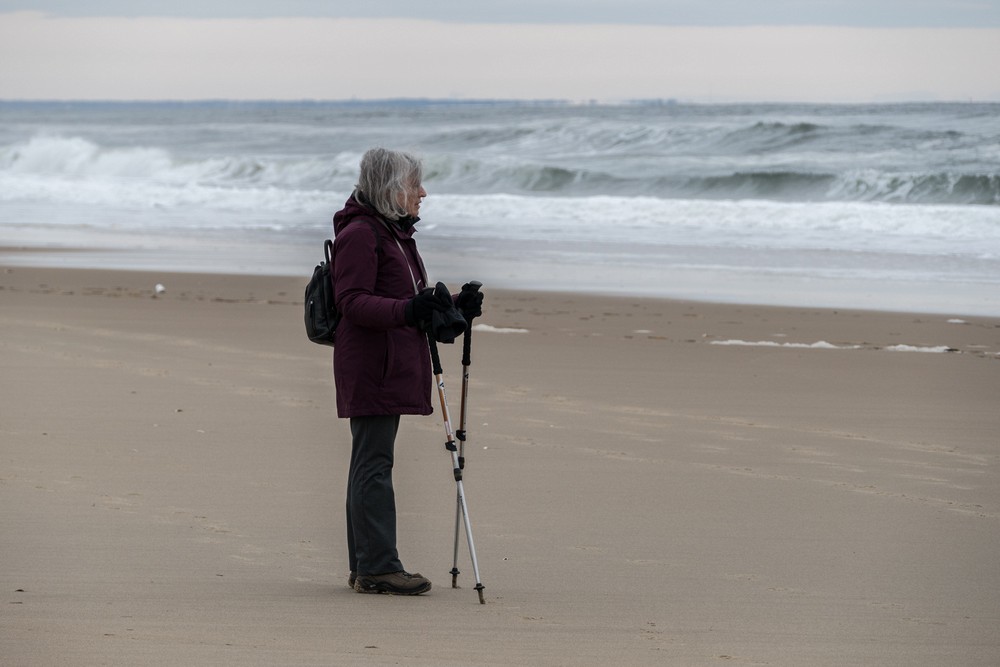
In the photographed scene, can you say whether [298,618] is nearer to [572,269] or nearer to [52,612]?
[52,612]

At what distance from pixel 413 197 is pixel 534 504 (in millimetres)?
2078

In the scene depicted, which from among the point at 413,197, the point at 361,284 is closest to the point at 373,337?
the point at 361,284

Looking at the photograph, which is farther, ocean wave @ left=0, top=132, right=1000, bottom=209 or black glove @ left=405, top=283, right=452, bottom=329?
ocean wave @ left=0, top=132, right=1000, bottom=209

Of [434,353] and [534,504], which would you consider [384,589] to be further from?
[534,504]

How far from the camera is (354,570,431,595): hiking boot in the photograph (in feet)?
15.3

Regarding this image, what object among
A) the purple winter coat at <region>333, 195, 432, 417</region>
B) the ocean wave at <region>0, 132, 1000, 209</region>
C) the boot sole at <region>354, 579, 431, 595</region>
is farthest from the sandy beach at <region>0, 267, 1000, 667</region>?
the ocean wave at <region>0, 132, 1000, 209</region>

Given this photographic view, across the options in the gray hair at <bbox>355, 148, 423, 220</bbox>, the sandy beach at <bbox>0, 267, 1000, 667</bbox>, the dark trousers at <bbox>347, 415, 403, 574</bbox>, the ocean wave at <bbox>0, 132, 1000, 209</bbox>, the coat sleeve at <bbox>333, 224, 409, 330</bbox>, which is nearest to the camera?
the sandy beach at <bbox>0, 267, 1000, 667</bbox>

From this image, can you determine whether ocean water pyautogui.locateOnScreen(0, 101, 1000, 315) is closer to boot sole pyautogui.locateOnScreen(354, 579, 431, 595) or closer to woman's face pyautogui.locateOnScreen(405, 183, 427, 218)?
woman's face pyautogui.locateOnScreen(405, 183, 427, 218)

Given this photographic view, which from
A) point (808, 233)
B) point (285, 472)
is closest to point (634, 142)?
point (808, 233)

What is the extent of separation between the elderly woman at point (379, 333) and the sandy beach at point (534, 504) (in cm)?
28

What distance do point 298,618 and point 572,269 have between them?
1337 cm

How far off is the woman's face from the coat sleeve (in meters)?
0.17

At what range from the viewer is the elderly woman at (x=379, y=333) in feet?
14.5

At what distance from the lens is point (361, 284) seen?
441cm
